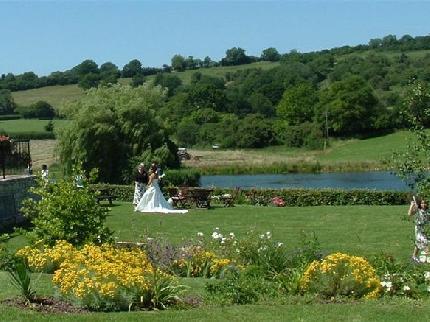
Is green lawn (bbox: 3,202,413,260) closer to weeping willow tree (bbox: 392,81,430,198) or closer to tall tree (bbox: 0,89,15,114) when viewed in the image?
weeping willow tree (bbox: 392,81,430,198)

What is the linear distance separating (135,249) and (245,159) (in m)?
69.4

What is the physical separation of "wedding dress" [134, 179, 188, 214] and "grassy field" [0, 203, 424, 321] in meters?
0.55

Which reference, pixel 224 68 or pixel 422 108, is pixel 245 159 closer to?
pixel 422 108

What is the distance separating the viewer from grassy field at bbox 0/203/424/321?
33.0 feet

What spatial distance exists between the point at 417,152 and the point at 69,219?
6562 mm

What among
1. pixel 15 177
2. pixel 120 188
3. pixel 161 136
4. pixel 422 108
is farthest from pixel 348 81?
pixel 422 108

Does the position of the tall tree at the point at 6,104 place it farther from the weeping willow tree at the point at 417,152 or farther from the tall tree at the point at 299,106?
Answer: the weeping willow tree at the point at 417,152

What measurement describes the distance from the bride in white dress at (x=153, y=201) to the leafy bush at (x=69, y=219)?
1289 centimetres

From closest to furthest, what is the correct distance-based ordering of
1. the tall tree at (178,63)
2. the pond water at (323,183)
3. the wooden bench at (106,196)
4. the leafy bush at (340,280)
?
the leafy bush at (340,280) → the wooden bench at (106,196) → the pond water at (323,183) → the tall tree at (178,63)

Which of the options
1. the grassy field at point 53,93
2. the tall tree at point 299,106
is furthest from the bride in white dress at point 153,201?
the grassy field at point 53,93

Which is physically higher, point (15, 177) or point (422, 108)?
point (422, 108)

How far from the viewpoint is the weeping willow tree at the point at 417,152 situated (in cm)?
1248

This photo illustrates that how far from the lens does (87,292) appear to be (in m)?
10.6

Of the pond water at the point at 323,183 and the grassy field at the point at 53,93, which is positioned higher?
the grassy field at the point at 53,93
